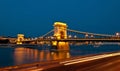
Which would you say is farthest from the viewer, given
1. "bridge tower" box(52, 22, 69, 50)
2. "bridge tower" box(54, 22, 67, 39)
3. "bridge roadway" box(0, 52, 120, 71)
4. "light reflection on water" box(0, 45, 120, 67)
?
"bridge tower" box(54, 22, 67, 39)

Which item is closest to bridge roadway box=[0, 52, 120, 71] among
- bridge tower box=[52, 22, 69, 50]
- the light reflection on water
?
the light reflection on water

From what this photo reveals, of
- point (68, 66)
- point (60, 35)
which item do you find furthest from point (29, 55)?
point (68, 66)

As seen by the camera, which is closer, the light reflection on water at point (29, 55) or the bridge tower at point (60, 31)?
the light reflection on water at point (29, 55)

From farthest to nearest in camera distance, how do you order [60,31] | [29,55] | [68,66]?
1. [60,31]
2. [29,55]
3. [68,66]

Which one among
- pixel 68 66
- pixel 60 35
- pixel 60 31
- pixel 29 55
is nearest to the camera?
pixel 68 66

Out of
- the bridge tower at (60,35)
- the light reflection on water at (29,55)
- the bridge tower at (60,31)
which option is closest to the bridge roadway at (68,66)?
the light reflection on water at (29,55)

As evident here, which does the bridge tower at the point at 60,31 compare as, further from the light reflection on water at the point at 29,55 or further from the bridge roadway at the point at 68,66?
the bridge roadway at the point at 68,66

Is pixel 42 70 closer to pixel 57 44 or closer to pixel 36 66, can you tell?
pixel 36 66

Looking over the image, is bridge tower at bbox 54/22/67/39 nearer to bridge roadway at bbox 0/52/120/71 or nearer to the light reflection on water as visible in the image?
the light reflection on water

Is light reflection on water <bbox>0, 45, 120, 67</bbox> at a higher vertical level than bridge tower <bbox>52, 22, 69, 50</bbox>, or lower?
lower

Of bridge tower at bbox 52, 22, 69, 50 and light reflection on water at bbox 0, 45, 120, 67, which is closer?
light reflection on water at bbox 0, 45, 120, 67

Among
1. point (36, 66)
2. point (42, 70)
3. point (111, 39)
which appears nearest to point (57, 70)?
point (42, 70)

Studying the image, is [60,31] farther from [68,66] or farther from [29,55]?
[68,66]

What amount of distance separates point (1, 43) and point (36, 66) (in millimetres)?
115620
